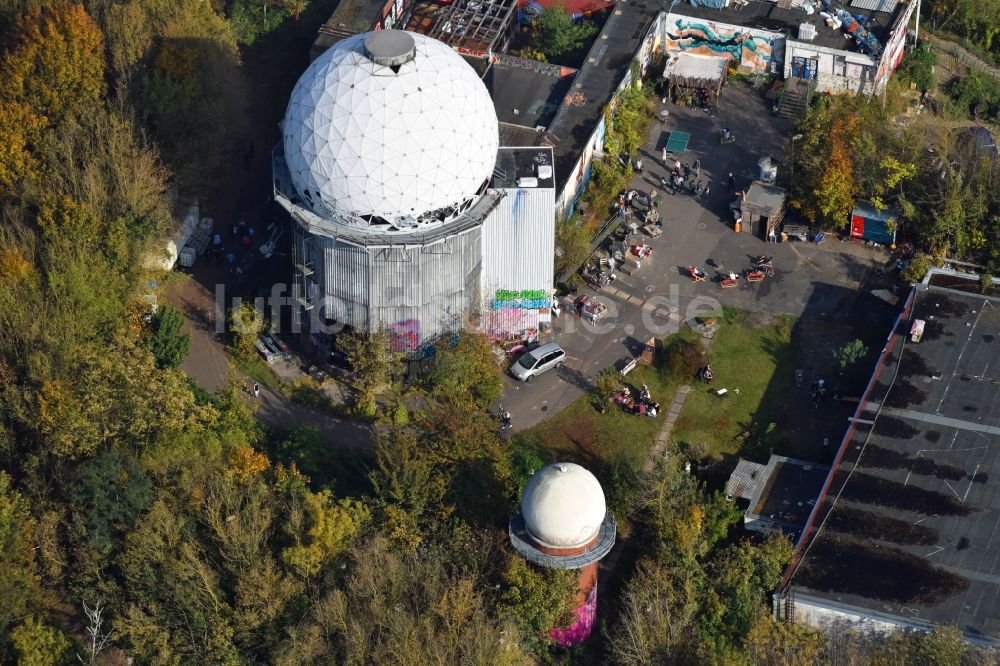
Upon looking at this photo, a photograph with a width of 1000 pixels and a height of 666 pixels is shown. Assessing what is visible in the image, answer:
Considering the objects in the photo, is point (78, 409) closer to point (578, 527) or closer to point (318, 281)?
point (318, 281)

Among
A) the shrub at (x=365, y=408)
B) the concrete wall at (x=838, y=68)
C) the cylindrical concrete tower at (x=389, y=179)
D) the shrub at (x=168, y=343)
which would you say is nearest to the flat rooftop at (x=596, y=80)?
the concrete wall at (x=838, y=68)

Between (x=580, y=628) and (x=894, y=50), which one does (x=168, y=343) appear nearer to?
(x=580, y=628)

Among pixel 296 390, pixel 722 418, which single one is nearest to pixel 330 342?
pixel 296 390

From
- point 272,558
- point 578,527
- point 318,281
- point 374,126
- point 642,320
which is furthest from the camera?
point 642,320

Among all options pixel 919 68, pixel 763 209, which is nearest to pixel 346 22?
pixel 763 209

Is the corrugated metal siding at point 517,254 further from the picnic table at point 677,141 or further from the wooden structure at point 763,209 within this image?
the picnic table at point 677,141

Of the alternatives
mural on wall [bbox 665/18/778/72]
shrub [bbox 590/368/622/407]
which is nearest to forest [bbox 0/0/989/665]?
shrub [bbox 590/368/622/407]
